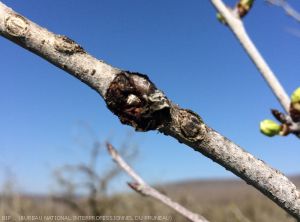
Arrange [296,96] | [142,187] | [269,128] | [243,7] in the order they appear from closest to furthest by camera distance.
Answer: [296,96]
[269,128]
[243,7]
[142,187]

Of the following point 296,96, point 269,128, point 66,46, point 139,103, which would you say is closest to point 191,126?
point 139,103

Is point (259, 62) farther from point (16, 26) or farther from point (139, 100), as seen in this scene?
point (16, 26)

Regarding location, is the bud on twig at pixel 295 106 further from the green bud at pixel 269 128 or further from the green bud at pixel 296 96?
the green bud at pixel 269 128

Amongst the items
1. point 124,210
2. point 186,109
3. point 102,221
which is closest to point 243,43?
point 186,109

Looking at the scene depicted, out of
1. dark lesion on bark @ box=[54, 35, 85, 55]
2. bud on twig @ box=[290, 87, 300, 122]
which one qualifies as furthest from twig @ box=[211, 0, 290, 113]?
dark lesion on bark @ box=[54, 35, 85, 55]

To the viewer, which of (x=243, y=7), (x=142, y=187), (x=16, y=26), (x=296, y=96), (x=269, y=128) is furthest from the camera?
(x=142, y=187)

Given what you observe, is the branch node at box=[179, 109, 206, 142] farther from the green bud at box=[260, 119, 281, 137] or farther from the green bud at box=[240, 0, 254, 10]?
the green bud at box=[240, 0, 254, 10]

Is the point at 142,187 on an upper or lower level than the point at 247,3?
lower

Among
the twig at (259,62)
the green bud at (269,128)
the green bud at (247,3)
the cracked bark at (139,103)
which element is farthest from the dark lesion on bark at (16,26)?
the green bud at (247,3)
